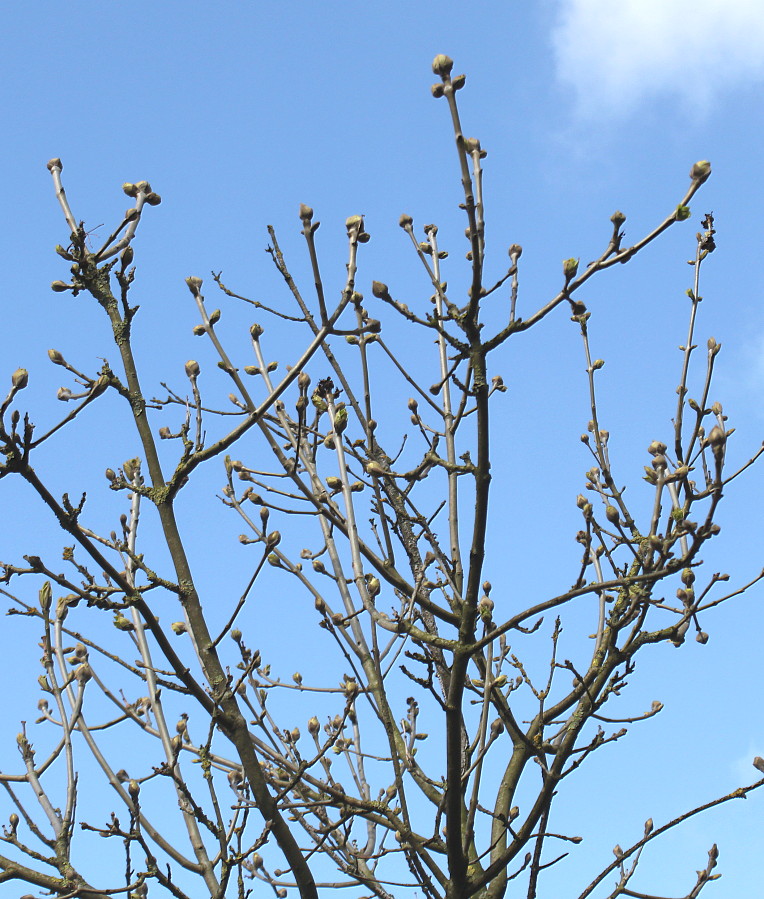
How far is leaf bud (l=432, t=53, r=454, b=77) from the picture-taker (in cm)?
274

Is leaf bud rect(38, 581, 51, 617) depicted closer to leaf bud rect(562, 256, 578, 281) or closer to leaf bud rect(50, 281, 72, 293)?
leaf bud rect(50, 281, 72, 293)

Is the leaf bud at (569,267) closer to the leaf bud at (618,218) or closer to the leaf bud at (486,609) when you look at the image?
the leaf bud at (618,218)

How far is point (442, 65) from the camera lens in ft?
9.01

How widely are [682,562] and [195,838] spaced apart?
247cm

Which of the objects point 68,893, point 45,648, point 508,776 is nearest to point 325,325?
point 45,648

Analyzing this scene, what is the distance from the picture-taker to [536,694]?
4871mm

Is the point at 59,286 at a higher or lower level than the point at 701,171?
higher

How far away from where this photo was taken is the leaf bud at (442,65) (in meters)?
2.74

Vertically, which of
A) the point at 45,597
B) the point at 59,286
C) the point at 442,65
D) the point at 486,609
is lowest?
the point at 486,609

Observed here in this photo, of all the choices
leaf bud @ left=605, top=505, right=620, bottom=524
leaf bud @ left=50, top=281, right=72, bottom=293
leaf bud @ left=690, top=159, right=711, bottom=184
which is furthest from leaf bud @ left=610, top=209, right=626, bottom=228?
leaf bud @ left=50, top=281, right=72, bottom=293

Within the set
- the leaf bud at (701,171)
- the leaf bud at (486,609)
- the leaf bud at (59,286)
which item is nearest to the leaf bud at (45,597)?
the leaf bud at (59,286)

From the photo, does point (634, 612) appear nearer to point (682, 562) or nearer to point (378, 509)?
point (682, 562)

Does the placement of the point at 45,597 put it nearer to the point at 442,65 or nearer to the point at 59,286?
the point at 59,286

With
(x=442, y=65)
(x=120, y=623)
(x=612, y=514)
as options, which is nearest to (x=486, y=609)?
(x=612, y=514)
